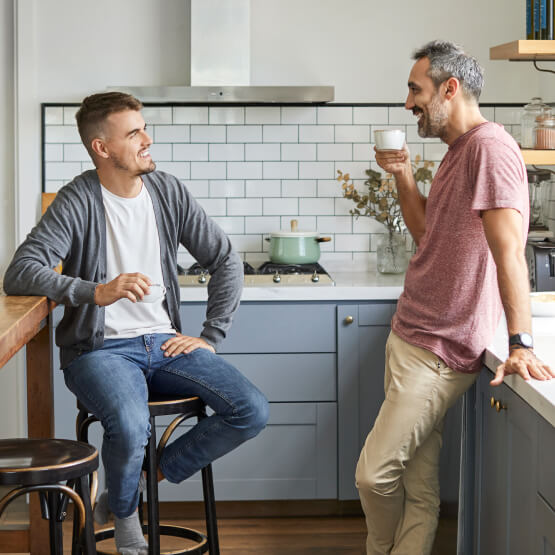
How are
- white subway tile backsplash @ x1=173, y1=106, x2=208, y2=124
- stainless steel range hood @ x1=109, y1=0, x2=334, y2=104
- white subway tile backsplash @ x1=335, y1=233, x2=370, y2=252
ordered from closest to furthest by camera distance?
stainless steel range hood @ x1=109, y1=0, x2=334, y2=104, white subway tile backsplash @ x1=173, y1=106, x2=208, y2=124, white subway tile backsplash @ x1=335, y1=233, x2=370, y2=252

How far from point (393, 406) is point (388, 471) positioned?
0.19 metres

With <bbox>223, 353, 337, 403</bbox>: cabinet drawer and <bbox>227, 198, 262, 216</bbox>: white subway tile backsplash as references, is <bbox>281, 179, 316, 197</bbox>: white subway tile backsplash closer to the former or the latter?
<bbox>227, 198, 262, 216</bbox>: white subway tile backsplash

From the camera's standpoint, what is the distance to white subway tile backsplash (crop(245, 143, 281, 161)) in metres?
4.13

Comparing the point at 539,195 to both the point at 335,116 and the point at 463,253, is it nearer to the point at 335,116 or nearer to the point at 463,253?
the point at 335,116

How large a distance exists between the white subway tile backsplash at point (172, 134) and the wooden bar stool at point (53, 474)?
221 cm

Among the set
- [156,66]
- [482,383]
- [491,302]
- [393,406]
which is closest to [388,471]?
[393,406]

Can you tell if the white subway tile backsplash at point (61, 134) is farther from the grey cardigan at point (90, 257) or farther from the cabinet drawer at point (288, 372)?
the grey cardigan at point (90, 257)

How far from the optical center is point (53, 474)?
191 centimetres

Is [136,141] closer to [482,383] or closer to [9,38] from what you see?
[482,383]

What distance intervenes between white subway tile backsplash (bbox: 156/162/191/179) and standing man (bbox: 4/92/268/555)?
1.37m

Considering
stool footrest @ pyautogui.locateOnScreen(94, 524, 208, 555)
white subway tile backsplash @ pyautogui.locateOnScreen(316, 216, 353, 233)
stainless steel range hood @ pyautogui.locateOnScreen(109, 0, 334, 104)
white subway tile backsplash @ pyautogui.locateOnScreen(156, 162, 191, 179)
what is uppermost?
stainless steel range hood @ pyautogui.locateOnScreen(109, 0, 334, 104)

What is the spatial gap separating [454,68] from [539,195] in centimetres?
141

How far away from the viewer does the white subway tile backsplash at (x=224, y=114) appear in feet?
13.4

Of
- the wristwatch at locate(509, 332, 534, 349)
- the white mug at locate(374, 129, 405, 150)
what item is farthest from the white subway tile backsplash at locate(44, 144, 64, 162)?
the wristwatch at locate(509, 332, 534, 349)
